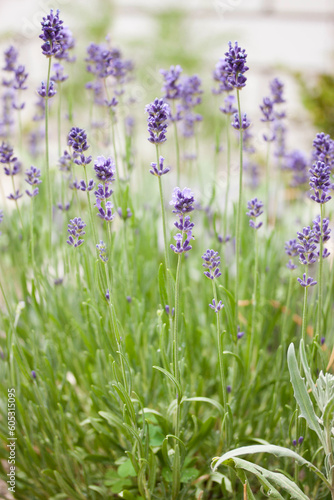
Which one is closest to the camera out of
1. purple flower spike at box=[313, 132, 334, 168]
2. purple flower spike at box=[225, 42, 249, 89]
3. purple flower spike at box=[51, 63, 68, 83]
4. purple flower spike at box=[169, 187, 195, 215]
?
purple flower spike at box=[169, 187, 195, 215]

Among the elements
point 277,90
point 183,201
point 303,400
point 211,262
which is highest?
point 277,90

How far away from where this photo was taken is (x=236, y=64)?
0.97m

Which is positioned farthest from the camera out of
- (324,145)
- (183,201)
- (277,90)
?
(277,90)

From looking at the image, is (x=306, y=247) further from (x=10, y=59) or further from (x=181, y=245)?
(x=10, y=59)

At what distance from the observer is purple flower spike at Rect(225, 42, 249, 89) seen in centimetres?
97

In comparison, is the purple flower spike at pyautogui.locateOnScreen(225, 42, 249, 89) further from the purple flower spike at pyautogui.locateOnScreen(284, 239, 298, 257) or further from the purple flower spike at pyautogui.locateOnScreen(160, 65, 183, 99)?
the purple flower spike at pyautogui.locateOnScreen(284, 239, 298, 257)

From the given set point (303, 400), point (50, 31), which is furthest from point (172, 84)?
point (303, 400)

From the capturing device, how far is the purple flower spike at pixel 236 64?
38.2 inches

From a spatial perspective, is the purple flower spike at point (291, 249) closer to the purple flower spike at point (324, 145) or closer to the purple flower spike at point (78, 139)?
the purple flower spike at point (324, 145)

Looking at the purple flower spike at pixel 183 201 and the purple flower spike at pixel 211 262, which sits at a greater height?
the purple flower spike at pixel 183 201

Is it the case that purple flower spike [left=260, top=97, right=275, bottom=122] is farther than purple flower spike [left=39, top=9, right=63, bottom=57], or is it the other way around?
purple flower spike [left=260, top=97, right=275, bottom=122]

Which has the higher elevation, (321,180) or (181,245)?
(321,180)

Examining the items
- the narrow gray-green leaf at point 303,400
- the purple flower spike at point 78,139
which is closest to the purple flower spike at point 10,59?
the purple flower spike at point 78,139

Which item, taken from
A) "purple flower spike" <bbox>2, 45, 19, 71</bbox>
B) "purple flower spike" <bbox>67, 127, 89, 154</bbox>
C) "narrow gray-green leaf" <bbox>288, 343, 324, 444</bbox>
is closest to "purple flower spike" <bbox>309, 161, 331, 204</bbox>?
"narrow gray-green leaf" <bbox>288, 343, 324, 444</bbox>
